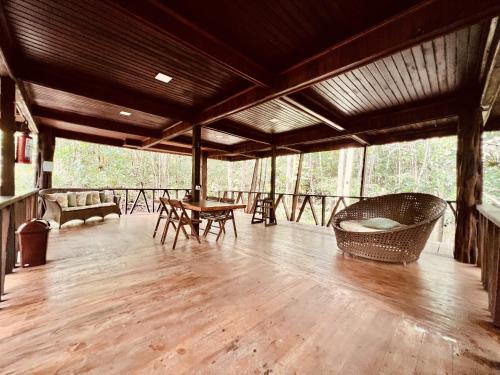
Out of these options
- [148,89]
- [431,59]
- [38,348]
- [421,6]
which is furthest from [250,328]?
[148,89]

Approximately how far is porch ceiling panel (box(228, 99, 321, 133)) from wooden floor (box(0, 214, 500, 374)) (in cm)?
285

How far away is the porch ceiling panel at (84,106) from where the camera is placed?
3.76m

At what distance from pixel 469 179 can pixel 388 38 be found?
2.64m

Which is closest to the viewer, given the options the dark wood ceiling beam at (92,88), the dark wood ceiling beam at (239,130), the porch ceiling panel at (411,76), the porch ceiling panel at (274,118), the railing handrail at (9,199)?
the railing handrail at (9,199)

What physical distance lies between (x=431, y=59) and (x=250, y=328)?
11.1 feet

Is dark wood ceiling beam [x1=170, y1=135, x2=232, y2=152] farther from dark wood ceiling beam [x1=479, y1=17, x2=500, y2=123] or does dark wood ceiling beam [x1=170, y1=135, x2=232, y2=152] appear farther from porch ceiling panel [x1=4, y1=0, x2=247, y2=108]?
dark wood ceiling beam [x1=479, y1=17, x2=500, y2=123]

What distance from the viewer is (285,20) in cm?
192

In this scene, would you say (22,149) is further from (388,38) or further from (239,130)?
(388,38)

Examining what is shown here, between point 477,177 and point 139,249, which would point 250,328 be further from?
point 477,177

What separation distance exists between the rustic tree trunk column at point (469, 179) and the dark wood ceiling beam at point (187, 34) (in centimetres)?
322

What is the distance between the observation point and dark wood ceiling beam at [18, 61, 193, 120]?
274cm

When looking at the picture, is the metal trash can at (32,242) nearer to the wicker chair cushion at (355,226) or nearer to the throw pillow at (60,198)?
the throw pillow at (60,198)

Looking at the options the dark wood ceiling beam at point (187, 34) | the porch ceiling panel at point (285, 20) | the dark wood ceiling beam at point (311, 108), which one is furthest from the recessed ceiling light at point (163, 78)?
the dark wood ceiling beam at point (311, 108)

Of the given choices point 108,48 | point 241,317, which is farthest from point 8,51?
point 241,317
